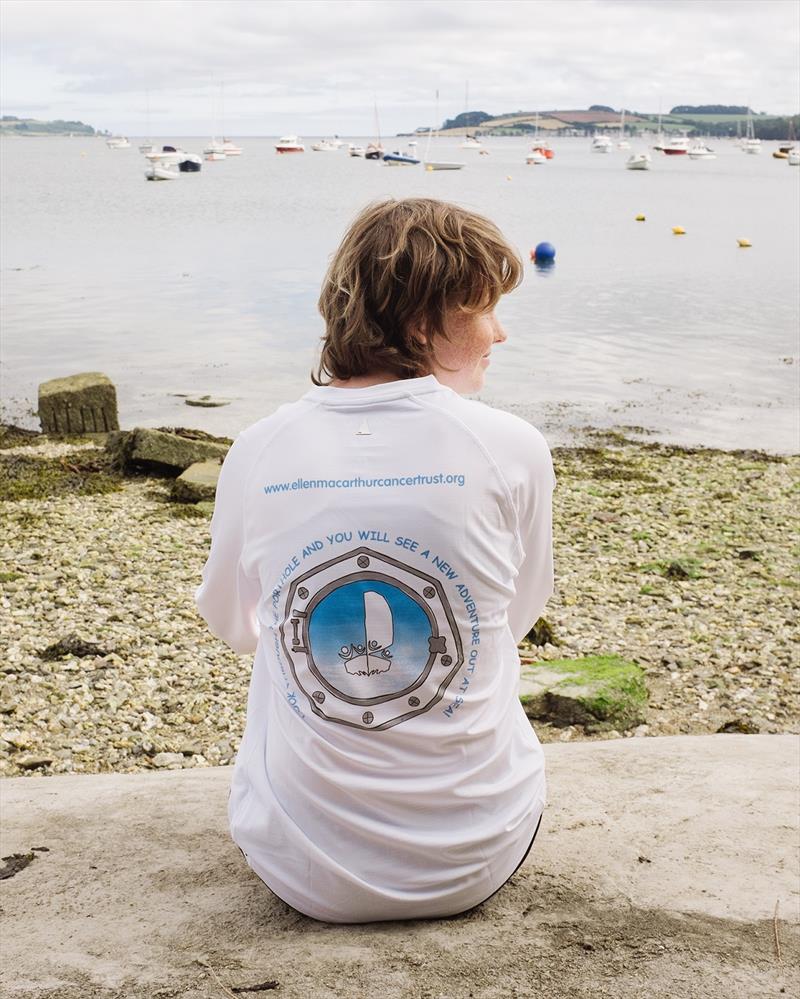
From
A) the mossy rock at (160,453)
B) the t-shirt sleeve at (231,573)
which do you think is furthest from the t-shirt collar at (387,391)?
the mossy rock at (160,453)

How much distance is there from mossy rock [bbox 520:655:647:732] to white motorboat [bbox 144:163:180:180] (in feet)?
334

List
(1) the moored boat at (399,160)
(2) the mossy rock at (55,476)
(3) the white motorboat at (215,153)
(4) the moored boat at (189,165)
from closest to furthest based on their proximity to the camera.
Result: (2) the mossy rock at (55,476)
(4) the moored boat at (189,165)
(1) the moored boat at (399,160)
(3) the white motorboat at (215,153)

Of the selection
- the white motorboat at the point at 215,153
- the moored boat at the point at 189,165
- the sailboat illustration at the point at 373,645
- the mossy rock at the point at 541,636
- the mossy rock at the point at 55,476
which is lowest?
the mossy rock at the point at 541,636

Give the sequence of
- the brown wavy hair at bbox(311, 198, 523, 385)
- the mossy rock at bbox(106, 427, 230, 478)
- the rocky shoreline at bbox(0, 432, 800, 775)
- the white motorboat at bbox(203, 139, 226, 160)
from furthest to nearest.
Answer: the white motorboat at bbox(203, 139, 226, 160)
the mossy rock at bbox(106, 427, 230, 478)
the rocky shoreline at bbox(0, 432, 800, 775)
the brown wavy hair at bbox(311, 198, 523, 385)

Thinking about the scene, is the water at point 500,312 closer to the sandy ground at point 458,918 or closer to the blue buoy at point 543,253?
the blue buoy at point 543,253

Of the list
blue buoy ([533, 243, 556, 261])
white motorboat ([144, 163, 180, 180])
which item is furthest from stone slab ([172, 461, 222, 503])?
white motorboat ([144, 163, 180, 180])

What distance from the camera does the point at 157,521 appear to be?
9.41 metres

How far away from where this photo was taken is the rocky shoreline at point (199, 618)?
5.53m

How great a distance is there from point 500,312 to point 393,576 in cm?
2657

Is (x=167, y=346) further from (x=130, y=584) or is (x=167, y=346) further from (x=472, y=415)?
(x=472, y=415)

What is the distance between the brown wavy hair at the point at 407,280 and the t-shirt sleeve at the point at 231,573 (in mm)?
341

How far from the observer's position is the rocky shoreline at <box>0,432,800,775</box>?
18.1ft

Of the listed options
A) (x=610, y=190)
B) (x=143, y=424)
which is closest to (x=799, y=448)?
(x=143, y=424)

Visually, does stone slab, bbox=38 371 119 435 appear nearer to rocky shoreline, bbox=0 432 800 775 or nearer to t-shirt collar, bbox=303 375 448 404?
rocky shoreline, bbox=0 432 800 775
